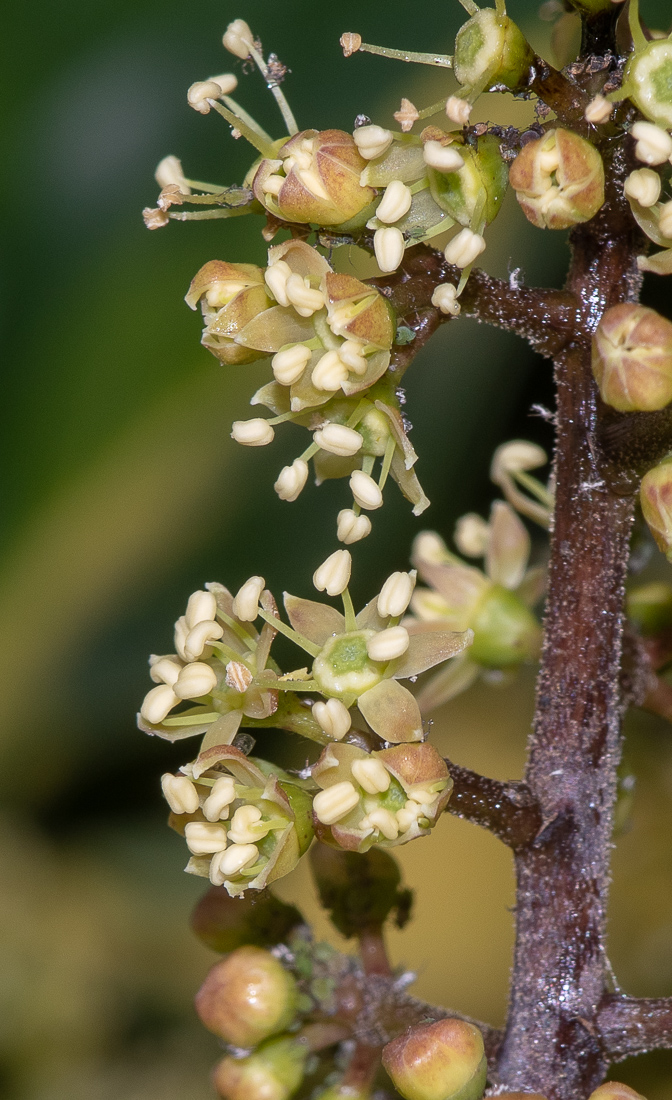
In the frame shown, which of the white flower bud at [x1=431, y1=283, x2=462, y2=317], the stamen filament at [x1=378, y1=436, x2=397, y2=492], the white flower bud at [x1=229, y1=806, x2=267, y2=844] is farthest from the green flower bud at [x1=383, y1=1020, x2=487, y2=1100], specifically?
the white flower bud at [x1=431, y1=283, x2=462, y2=317]

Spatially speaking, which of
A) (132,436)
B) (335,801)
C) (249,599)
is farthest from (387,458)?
(132,436)

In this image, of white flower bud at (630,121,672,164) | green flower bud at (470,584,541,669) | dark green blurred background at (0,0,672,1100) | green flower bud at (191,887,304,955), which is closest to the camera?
white flower bud at (630,121,672,164)

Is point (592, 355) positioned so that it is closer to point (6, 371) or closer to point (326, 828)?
point (326, 828)

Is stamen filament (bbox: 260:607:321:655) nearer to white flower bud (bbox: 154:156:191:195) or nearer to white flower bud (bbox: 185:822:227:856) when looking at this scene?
white flower bud (bbox: 185:822:227:856)

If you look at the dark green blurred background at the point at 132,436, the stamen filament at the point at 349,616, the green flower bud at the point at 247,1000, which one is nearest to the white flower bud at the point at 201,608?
the stamen filament at the point at 349,616

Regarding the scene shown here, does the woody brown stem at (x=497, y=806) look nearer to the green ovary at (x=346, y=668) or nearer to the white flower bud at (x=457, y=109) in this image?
the green ovary at (x=346, y=668)

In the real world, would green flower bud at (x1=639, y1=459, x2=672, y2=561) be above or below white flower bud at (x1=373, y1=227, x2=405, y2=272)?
below

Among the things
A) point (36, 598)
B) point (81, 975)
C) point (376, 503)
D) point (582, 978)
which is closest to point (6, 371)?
point (36, 598)

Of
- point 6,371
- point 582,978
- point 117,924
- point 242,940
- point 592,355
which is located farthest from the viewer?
point 117,924
